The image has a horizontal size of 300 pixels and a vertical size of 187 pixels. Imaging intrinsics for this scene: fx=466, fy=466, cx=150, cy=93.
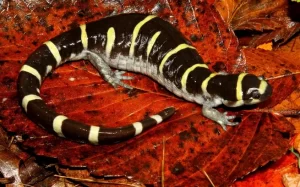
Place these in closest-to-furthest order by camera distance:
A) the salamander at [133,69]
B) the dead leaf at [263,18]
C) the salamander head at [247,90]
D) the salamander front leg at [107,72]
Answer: the salamander at [133,69] → the salamander head at [247,90] → the salamander front leg at [107,72] → the dead leaf at [263,18]

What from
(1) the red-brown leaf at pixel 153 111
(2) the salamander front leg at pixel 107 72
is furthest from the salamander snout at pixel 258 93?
(2) the salamander front leg at pixel 107 72

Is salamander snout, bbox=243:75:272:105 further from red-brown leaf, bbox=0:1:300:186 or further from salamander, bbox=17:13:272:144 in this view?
red-brown leaf, bbox=0:1:300:186

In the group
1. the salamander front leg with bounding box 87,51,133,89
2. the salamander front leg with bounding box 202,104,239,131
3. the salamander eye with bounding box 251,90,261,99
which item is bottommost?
the salamander front leg with bounding box 202,104,239,131

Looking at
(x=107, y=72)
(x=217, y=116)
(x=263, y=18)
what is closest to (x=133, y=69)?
(x=107, y=72)

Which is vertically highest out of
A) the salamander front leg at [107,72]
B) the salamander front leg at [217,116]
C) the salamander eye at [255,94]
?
the salamander front leg at [107,72]

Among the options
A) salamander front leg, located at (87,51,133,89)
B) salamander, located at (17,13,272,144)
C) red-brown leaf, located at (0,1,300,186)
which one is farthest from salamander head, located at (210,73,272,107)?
salamander front leg, located at (87,51,133,89)

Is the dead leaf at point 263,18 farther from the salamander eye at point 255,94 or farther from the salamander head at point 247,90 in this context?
the salamander eye at point 255,94
